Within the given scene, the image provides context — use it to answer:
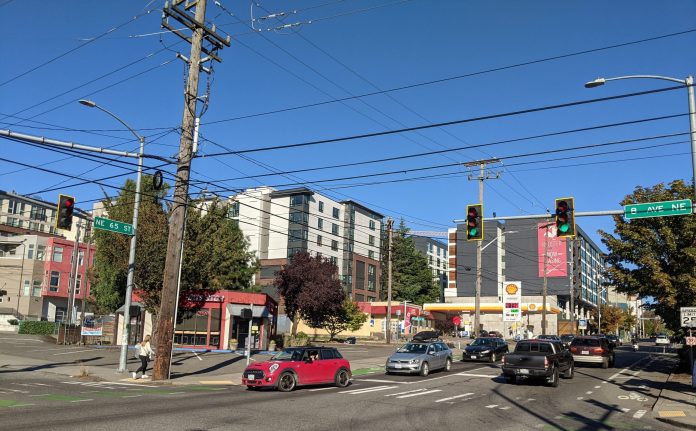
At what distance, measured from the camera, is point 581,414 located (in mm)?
15242

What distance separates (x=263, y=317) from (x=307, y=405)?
2645 centimetres

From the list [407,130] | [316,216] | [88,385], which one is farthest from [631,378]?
[316,216]

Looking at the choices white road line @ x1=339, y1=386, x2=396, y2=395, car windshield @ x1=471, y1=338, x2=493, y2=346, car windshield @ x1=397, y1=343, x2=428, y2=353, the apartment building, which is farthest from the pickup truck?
the apartment building

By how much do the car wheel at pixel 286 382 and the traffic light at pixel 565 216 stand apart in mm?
10869

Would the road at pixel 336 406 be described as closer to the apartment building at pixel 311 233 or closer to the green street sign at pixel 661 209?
the green street sign at pixel 661 209

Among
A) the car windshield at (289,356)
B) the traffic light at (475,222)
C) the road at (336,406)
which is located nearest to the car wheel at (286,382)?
the road at (336,406)

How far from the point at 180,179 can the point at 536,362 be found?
49.9 feet

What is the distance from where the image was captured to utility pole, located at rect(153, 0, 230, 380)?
21.6 m

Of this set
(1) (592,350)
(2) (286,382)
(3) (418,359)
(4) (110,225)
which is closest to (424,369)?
(3) (418,359)

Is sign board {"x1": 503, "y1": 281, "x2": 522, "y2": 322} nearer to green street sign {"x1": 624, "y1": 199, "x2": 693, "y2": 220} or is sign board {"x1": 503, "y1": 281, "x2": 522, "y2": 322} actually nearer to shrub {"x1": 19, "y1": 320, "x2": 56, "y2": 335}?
green street sign {"x1": 624, "y1": 199, "x2": 693, "y2": 220}

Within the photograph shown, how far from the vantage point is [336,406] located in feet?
50.3

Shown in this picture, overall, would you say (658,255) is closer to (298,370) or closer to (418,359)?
(418,359)

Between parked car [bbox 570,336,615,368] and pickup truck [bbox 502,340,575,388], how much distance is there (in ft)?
30.5

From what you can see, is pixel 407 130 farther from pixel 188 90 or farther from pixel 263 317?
pixel 263 317
